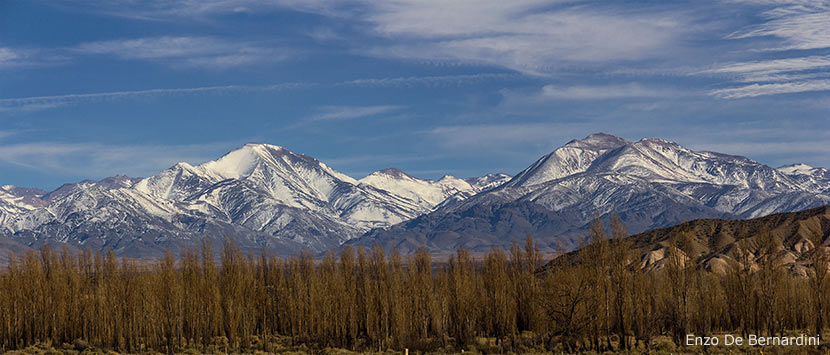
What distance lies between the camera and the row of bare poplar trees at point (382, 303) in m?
84.2

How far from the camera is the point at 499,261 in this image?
10231cm

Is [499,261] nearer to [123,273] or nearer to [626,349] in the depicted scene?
[626,349]

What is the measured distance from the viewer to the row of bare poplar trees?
84.2 metres

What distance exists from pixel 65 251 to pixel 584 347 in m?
73.6

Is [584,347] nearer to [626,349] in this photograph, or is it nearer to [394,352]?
[626,349]

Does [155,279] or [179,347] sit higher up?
[155,279]

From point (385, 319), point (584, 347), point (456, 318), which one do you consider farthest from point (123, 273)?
point (584, 347)

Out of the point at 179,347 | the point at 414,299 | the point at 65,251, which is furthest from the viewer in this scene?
the point at 65,251

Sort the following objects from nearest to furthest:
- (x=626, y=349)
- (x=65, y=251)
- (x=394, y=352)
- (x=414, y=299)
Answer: (x=626, y=349) → (x=394, y=352) → (x=414, y=299) → (x=65, y=251)

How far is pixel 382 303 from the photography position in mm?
94812

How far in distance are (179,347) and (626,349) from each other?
4875 centimetres

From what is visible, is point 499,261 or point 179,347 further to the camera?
point 499,261

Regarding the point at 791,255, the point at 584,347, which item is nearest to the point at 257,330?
the point at 584,347

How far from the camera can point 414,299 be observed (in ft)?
321
